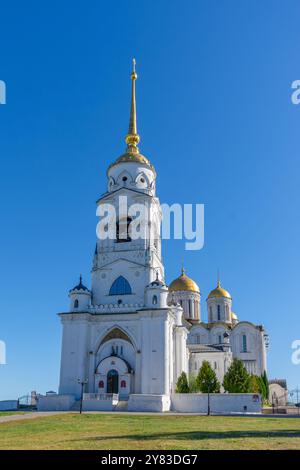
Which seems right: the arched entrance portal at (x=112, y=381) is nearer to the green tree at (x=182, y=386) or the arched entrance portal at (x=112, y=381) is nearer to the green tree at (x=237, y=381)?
the green tree at (x=182, y=386)

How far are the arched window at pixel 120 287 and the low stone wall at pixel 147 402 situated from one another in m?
9.87

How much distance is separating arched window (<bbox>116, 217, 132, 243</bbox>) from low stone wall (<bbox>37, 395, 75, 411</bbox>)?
48.0 feet

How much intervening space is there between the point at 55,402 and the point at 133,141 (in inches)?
1067

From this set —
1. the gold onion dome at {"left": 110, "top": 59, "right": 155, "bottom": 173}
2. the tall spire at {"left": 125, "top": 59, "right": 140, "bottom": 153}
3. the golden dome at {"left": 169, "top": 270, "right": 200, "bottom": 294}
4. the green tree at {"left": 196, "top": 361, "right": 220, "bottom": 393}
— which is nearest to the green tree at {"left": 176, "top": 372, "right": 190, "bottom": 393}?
the green tree at {"left": 196, "top": 361, "right": 220, "bottom": 393}

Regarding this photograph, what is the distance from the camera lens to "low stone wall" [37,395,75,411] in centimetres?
3519

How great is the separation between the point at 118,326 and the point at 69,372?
5331 millimetres

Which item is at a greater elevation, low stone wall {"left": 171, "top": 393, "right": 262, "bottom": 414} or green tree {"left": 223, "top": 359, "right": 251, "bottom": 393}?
green tree {"left": 223, "top": 359, "right": 251, "bottom": 393}

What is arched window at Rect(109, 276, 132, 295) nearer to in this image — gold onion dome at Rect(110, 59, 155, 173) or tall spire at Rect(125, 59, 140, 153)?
gold onion dome at Rect(110, 59, 155, 173)

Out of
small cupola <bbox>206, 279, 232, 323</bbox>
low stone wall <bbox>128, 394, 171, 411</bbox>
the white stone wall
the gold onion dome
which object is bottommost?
low stone wall <bbox>128, 394, 171, 411</bbox>

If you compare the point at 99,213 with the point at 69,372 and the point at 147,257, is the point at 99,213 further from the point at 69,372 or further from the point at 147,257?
the point at 69,372

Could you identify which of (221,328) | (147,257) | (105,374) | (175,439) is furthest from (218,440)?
(221,328)

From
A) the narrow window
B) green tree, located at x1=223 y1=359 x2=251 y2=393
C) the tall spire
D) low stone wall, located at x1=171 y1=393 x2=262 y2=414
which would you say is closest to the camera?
low stone wall, located at x1=171 y1=393 x2=262 y2=414

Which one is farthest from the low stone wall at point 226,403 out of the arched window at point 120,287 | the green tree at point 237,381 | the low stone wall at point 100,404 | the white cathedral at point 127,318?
the arched window at point 120,287

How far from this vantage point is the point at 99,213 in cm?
4562
